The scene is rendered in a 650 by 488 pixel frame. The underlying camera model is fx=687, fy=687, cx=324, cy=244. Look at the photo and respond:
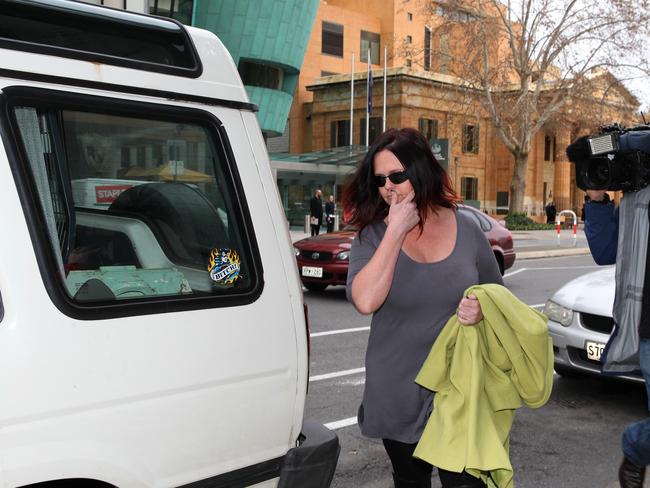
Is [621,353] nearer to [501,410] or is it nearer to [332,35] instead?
[501,410]

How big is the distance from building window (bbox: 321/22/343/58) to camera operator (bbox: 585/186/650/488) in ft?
173

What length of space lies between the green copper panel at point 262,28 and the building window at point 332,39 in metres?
16.0

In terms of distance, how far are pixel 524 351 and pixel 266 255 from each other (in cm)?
94

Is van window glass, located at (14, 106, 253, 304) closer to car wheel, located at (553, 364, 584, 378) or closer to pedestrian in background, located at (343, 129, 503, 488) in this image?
pedestrian in background, located at (343, 129, 503, 488)

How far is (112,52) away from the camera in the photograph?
218cm

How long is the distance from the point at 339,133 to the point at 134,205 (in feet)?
159

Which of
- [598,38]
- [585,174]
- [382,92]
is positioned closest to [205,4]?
[382,92]

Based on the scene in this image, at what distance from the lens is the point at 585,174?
297 centimetres

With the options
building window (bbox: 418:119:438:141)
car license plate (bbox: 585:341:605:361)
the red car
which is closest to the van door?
→ car license plate (bbox: 585:341:605:361)

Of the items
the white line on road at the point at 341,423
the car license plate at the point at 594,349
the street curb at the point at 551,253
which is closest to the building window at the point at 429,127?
the street curb at the point at 551,253

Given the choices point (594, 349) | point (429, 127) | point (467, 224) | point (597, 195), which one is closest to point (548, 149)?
point (429, 127)

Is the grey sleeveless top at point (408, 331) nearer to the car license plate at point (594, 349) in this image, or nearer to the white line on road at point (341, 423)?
the white line on road at point (341, 423)

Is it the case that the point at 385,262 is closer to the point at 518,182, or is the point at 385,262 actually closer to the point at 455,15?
the point at 455,15

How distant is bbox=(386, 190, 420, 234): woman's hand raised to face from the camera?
88.7 inches
